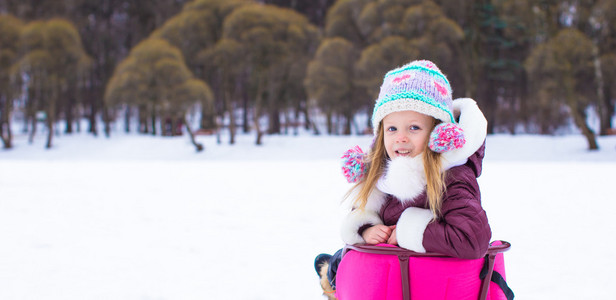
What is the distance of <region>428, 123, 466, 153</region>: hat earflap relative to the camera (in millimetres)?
1598

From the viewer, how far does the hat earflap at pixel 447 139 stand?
1.60 metres

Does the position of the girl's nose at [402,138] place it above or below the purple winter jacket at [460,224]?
above

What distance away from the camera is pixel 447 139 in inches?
63.0

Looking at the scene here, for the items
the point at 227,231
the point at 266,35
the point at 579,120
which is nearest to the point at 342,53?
the point at 266,35

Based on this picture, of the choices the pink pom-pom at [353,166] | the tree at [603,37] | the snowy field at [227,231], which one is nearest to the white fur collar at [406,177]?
the pink pom-pom at [353,166]

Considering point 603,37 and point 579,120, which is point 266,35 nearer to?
point 579,120

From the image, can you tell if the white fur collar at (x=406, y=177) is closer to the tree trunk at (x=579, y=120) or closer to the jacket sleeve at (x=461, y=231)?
the jacket sleeve at (x=461, y=231)

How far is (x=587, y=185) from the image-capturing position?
6664 mm

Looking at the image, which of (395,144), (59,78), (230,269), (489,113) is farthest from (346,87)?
(395,144)

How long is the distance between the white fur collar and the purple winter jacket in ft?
0.31

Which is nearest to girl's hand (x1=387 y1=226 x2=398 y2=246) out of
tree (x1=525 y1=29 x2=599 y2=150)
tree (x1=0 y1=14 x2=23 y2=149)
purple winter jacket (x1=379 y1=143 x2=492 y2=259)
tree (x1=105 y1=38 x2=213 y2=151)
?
purple winter jacket (x1=379 y1=143 x2=492 y2=259)

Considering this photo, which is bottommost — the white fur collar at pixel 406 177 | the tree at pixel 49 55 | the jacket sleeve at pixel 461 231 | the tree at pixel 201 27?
the jacket sleeve at pixel 461 231

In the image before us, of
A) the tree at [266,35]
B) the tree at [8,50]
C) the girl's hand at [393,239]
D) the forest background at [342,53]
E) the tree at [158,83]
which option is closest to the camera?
the girl's hand at [393,239]

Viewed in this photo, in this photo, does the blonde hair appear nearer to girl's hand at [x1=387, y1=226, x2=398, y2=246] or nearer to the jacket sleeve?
the jacket sleeve
